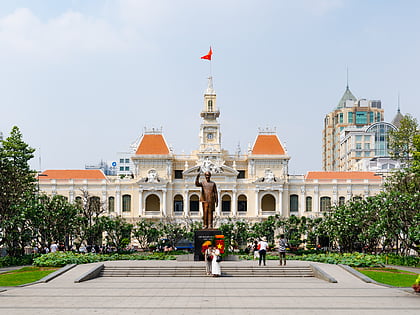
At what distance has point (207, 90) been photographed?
3620 inches

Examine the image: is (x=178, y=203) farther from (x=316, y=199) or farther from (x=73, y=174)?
(x=316, y=199)

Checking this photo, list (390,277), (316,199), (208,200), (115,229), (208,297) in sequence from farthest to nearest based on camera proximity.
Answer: (316,199), (115,229), (208,200), (390,277), (208,297)

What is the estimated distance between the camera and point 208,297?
22.7 m

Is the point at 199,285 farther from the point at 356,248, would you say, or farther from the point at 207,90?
the point at 207,90

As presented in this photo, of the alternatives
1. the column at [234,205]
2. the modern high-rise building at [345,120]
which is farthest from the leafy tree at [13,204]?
the modern high-rise building at [345,120]

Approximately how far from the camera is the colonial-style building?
87062 mm

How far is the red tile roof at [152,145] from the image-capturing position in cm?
8997

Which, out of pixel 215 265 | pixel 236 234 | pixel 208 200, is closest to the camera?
pixel 215 265

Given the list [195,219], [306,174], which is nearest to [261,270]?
[195,219]

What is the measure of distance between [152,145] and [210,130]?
28.8 ft

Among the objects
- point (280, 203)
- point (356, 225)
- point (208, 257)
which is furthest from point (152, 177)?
point (208, 257)

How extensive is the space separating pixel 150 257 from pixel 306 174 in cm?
5003

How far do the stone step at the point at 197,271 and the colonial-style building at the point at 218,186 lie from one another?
52.7m

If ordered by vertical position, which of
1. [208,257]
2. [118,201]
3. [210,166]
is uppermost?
[210,166]
